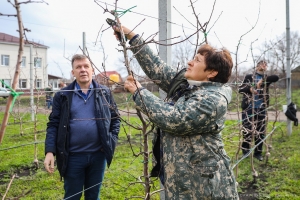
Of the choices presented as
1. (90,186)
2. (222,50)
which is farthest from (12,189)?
(222,50)

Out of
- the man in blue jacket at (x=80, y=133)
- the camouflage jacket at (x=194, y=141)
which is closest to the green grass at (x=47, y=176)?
the man in blue jacket at (x=80, y=133)

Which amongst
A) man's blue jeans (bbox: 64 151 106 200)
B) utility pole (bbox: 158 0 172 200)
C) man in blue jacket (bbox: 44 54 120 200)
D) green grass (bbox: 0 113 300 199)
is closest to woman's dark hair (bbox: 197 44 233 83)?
utility pole (bbox: 158 0 172 200)

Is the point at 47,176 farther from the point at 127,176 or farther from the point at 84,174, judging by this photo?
the point at 84,174

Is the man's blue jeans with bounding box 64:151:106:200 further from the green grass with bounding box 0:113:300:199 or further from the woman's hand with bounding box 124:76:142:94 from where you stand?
the woman's hand with bounding box 124:76:142:94

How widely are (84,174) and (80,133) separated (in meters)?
0.39

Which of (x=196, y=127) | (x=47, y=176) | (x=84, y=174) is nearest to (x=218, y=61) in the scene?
(x=196, y=127)

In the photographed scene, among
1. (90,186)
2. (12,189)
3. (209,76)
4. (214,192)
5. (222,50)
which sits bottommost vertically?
(12,189)

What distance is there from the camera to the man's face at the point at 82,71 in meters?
2.39

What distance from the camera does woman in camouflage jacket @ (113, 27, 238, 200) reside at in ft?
4.87

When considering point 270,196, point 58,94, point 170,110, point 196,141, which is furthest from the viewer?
point 270,196

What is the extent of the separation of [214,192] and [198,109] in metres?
0.49

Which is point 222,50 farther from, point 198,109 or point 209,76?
point 198,109

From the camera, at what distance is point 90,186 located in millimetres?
2463

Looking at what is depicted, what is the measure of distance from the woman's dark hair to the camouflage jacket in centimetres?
6
